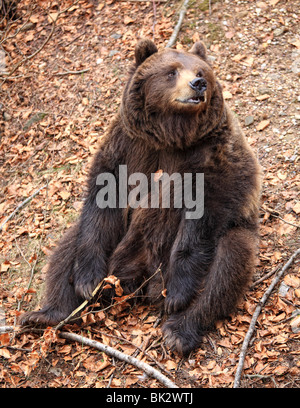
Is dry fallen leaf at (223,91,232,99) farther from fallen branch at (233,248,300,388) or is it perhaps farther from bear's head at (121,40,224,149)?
fallen branch at (233,248,300,388)

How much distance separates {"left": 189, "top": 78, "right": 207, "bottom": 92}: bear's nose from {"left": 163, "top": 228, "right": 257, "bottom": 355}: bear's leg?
1.49 meters

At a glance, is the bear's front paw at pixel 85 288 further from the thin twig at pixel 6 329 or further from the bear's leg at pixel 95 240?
the thin twig at pixel 6 329

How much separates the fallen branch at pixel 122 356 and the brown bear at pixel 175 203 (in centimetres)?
32

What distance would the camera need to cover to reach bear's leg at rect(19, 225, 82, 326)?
19.0 ft

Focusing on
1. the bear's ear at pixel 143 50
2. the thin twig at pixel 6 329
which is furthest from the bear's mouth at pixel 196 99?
the thin twig at pixel 6 329

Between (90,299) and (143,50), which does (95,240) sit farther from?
(143,50)

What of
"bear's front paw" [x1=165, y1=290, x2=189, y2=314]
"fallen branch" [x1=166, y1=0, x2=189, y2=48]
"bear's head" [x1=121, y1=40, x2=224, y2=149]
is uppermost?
"bear's head" [x1=121, y1=40, x2=224, y2=149]

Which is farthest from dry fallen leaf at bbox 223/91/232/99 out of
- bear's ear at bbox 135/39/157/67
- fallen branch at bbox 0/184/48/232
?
fallen branch at bbox 0/184/48/232

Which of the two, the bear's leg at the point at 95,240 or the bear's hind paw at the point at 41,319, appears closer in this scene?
the bear's hind paw at the point at 41,319

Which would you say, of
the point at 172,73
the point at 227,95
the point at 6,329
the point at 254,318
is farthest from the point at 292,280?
→ the point at 227,95

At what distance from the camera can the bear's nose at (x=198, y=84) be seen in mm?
5105

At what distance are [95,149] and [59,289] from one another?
282 cm

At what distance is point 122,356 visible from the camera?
5199mm

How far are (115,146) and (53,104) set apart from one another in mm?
3699
